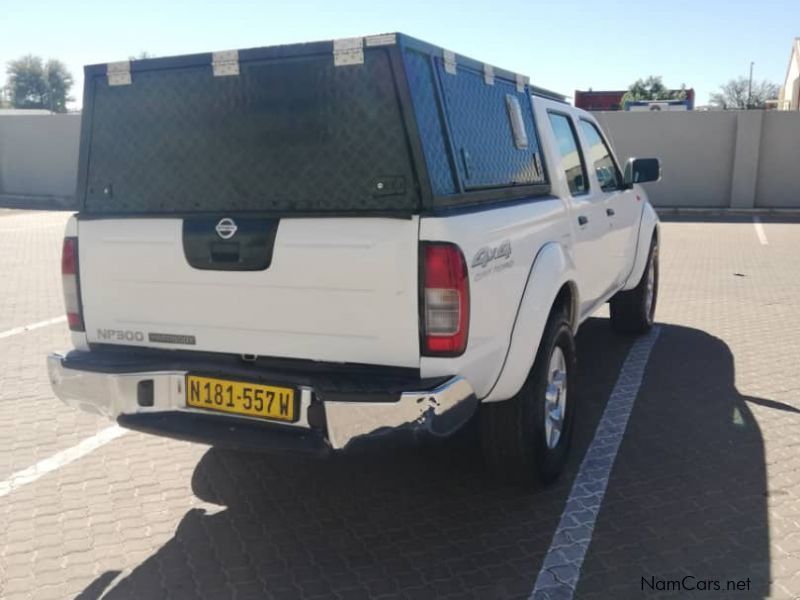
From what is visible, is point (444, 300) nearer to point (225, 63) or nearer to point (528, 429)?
point (528, 429)

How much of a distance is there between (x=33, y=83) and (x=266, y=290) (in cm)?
9594

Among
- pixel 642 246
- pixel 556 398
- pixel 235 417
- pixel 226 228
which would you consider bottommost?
pixel 556 398

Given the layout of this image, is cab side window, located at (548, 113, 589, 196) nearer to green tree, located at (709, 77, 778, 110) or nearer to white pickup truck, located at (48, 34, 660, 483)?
white pickup truck, located at (48, 34, 660, 483)

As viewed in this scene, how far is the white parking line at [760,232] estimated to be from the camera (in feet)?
46.6

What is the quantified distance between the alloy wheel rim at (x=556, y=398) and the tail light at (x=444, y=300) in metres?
0.99

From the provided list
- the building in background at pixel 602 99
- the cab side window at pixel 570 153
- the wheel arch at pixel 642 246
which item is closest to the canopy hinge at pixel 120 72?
the cab side window at pixel 570 153

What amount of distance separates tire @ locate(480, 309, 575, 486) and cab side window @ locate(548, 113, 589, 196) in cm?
118

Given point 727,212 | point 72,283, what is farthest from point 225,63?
point 727,212

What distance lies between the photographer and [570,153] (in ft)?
15.9

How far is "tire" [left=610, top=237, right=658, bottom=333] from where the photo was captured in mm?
6758

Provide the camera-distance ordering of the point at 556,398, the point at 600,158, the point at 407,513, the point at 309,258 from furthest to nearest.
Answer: the point at 600,158
the point at 556,398
the point at 407,513
the point at 309,258

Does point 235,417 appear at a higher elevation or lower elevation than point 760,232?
higher

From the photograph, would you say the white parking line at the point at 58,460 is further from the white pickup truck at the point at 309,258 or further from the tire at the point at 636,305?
the tire at the point at 636,305

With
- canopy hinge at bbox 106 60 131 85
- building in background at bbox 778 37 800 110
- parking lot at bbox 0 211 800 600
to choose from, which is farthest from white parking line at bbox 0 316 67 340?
building in background at bbox 778 37 800 110
